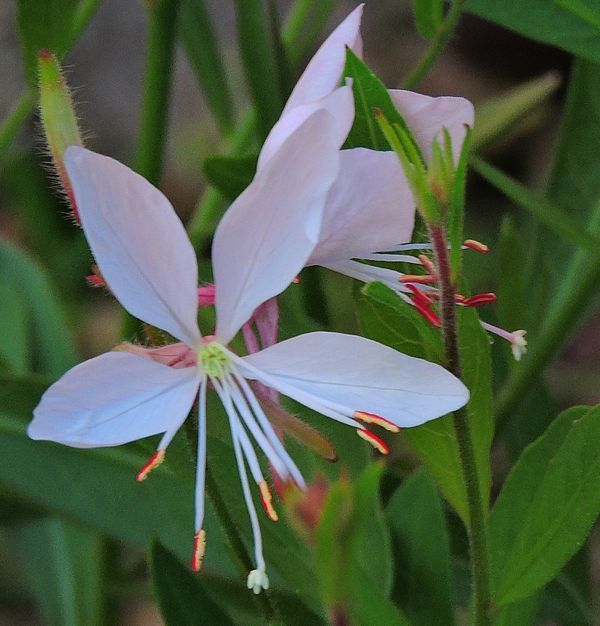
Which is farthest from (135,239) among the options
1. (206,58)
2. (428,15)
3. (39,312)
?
(39,312)

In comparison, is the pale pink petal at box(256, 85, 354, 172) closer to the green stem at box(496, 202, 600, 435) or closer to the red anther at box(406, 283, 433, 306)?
the red anther at box(406, 283, 433, 306)

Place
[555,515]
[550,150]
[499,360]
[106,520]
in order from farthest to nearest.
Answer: [550,150]
[499,360]
[106,520]
[555,515]

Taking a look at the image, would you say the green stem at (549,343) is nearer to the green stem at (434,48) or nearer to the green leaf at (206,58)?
the green stem at (434,48)

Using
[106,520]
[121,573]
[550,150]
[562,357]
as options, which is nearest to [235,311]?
[106,520]

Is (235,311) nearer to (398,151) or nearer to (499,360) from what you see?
(398,151)

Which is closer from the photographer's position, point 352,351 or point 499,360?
point 352,351

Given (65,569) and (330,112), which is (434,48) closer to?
(330,112)

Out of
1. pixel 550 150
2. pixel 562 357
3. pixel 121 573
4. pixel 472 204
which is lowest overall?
pixel 121 573
